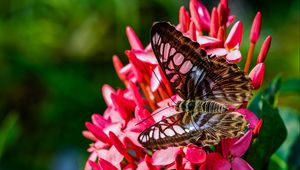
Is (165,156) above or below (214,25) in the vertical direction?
below

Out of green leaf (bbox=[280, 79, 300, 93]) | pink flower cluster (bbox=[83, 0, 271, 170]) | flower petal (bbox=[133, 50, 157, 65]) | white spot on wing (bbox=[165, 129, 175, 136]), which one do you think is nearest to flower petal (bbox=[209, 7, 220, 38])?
pink flower cluster (bbox=[83, 0, 271, 170])

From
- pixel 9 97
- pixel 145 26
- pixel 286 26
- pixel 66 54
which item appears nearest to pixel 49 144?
pixel 9 97

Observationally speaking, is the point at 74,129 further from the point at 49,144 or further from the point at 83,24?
the point at 83,24

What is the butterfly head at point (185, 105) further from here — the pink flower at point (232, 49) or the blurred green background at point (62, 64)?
the blurred green background at point (62, 64)

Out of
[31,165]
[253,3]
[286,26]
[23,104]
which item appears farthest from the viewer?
[253,3]

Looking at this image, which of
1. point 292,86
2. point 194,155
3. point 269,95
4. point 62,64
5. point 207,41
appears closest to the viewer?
point 194,155

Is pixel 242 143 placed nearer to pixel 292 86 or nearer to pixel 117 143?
pixel 117 143

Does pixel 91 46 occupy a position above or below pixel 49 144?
above

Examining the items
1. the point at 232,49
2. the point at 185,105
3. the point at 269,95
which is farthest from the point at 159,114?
the point at 269,95
